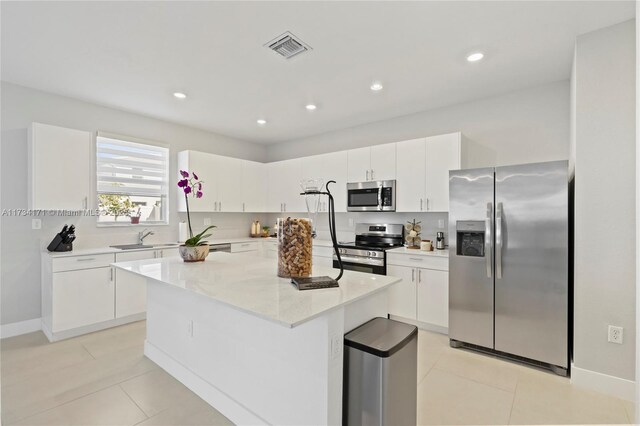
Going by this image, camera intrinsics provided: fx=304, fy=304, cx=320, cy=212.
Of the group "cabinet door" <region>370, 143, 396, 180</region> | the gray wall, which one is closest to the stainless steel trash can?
the gray wall

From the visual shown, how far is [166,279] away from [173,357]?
1.08 metres

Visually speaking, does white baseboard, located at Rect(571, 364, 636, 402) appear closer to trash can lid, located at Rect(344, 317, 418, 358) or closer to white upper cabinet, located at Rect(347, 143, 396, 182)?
trash can lid, located at Rect(344, 317, 418, 358)

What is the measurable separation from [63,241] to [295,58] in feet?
10.7

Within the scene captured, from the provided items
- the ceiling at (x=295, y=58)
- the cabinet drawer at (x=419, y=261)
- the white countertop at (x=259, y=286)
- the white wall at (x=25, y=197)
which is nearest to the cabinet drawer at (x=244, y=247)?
the white wall at (x=25, y=197)

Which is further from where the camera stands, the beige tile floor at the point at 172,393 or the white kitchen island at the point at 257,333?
the beige tile floor at the point at 172,393

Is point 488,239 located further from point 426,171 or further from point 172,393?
point 172,393

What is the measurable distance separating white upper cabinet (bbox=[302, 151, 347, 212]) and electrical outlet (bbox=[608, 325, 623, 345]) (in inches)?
118

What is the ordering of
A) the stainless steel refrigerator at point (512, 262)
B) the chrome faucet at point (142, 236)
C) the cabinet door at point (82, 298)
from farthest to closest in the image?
the chrome faucet at point (142, 236) < the cabinet door at point (82, 298) < the stainless steel refrigerator at point (512, 262)

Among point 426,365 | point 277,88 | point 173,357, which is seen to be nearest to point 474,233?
point 426,365

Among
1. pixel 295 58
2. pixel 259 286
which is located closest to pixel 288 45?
pixel 295 58

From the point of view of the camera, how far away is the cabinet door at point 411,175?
3.80 m

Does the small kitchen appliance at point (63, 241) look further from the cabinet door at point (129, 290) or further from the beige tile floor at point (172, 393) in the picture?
the beige tile floor at point (172, 393)

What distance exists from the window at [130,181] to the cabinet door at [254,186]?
1236mm

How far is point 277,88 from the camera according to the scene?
11.1 ft
